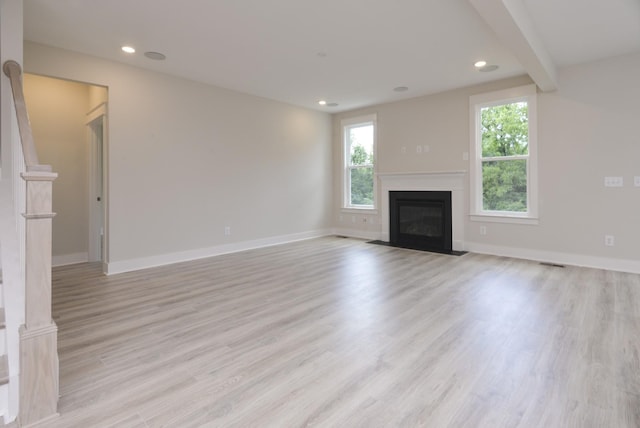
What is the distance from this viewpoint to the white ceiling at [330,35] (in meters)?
2.94

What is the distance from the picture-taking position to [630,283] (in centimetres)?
359

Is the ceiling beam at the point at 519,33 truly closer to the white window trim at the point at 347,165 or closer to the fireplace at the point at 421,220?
the fireplace at the point at 421,220

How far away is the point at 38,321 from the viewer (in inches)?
60.7

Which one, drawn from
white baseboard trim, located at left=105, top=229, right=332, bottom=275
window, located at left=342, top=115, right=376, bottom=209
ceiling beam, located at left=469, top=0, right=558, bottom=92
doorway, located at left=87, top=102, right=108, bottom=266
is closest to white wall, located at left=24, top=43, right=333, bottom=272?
white baseboard trim, located at left=105, top=229, right=332, bottom=275

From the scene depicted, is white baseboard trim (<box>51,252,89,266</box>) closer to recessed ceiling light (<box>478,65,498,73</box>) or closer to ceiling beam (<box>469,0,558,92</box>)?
ceiling beam (<box>469,0,558,92</box>)

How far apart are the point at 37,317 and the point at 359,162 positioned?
20.0 feet

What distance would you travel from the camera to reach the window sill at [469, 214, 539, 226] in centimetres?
477

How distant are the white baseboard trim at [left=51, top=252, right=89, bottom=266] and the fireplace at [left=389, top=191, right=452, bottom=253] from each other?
5.08 m

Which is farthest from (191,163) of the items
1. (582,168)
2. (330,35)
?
(582,168)

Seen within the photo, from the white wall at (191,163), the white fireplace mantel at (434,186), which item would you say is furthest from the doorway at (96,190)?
the white fireplace mantel at (434,186)

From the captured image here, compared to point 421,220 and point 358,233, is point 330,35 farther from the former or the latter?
point 358,233

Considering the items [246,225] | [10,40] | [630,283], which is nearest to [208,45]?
[10,40]

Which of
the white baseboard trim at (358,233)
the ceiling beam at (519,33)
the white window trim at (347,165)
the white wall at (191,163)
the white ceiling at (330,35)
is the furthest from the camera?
the white baseboard trim at (358,233)

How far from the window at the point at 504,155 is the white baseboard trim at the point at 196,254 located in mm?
3361
